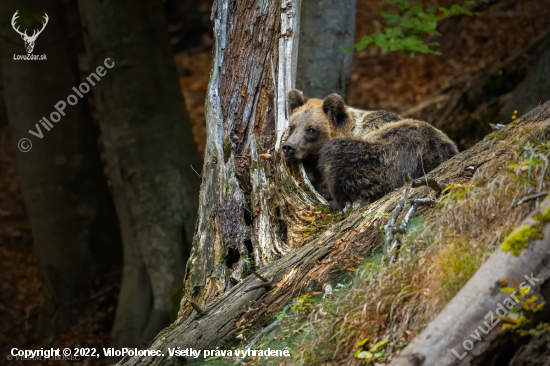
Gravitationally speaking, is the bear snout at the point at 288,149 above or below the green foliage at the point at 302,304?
above

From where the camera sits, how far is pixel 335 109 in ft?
20.9

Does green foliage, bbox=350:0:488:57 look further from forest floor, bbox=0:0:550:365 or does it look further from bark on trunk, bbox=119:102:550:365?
bark on trunk, bbox=119:102:550:365

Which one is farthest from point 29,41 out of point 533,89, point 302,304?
point 533,89

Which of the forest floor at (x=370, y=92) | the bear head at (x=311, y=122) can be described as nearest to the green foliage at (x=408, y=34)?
the forest floor at (x=370, y=92)

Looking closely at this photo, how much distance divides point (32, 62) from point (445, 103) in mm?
8868

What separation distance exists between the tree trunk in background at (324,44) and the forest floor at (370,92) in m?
1.32

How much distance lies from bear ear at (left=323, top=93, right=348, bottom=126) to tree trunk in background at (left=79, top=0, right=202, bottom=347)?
134 inches

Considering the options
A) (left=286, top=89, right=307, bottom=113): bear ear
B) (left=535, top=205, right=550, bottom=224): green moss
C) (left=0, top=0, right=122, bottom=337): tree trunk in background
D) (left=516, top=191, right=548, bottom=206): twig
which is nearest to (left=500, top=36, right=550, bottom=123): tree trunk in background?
(left=286, top=89, right=307, bottom=113): bear ear

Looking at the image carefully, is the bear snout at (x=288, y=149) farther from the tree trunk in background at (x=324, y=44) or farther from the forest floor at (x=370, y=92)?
the forest floor at (x=370, y=92)

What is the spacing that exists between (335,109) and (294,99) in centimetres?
61

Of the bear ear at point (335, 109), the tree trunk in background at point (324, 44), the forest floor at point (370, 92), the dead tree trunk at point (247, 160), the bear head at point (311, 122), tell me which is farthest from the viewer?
the forest floor at point (370, 92)

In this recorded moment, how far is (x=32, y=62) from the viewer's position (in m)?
8.80

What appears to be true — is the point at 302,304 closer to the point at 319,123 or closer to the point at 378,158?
the point at 378,158

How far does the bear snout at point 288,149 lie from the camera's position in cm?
568
